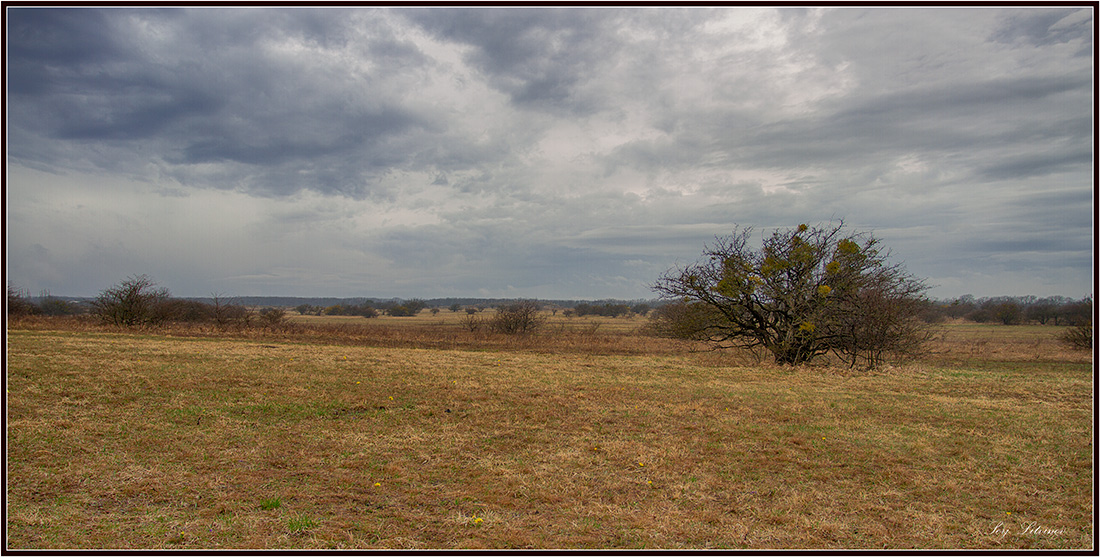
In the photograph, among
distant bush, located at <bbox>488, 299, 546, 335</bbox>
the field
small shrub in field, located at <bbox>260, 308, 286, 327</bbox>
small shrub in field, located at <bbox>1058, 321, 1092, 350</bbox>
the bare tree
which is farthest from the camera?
distant bush, located at <bbox>488, 299, 546, 335</bbox>

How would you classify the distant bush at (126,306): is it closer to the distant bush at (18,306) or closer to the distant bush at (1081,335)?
the distant bush at (18,306)

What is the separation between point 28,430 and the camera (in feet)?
26.8

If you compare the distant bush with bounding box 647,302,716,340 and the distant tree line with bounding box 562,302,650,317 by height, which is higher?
the distant bush with bounding box 647,302,716,340

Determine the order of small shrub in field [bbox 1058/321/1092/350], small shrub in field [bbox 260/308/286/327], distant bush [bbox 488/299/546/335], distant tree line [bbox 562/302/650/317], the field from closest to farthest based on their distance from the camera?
the field → small shrub in field [bbox 1058/321/1092/350] → small shrub in field [bbox 260/308/286/327] → distant bush [bbox 488/299/546/335] → distant tree line [bbox 562/302/650/317]

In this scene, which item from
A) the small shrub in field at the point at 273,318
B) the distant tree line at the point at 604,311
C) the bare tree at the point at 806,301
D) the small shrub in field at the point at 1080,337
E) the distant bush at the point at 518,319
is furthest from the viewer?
the distant tree line at the point at 604,311

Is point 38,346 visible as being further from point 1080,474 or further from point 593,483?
point 1080,474

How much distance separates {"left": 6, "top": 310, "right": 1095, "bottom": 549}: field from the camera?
5277 millimetres

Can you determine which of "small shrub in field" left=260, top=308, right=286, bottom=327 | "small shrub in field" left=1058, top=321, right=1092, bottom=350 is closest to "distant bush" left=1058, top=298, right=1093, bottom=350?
"small shrub in field" left=1058, top=321, right=1092, bottom=350

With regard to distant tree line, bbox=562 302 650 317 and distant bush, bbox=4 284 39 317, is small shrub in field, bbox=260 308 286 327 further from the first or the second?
distant tree line, bbox=562 302 650 317

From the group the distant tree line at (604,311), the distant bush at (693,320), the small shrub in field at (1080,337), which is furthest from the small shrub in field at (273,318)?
the distant tree line at (604,311)

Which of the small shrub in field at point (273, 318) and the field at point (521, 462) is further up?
the small shrub in field at point (273, 318)

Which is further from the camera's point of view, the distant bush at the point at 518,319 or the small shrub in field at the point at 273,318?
the distant bush at the point at 518,319

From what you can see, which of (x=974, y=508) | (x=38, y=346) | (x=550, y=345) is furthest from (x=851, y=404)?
(x=38, y=346)

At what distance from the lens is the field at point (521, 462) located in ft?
17.3
